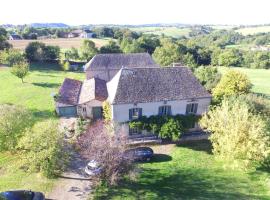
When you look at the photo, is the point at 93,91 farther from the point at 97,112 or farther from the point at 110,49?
the point at 110,49

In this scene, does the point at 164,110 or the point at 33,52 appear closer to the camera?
the point at 164,110

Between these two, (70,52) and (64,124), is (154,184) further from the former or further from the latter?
(70,52)

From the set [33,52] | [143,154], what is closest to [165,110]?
[143,154]

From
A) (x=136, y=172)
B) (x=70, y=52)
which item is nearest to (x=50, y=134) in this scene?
(x=136, y=172)

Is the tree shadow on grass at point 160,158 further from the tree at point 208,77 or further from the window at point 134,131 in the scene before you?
the tree at point 208,77

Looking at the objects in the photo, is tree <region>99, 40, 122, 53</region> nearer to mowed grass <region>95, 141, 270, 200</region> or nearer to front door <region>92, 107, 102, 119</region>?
front door <region>92, 107, 102, 119</region>

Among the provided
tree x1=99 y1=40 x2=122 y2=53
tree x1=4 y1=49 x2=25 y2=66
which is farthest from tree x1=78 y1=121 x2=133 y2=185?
tree x1=99 y1=40 x2=122 y2=53
